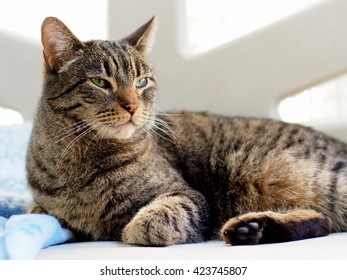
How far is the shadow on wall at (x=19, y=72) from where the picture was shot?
2.22 metres

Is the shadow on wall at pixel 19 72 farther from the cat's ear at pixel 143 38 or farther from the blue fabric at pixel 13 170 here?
the cat's ear at pixel 143 38

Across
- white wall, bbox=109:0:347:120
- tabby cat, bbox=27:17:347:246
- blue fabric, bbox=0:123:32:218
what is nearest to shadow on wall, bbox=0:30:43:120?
blue fabric, bbox=0:123:32:218

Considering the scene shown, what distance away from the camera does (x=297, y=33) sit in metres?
2.01

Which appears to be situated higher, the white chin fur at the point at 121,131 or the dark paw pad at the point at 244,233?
the white chin fur at the point at 121,131

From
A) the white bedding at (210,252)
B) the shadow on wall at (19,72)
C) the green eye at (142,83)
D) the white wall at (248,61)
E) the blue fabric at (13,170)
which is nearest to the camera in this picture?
the white bedding at (210,252)

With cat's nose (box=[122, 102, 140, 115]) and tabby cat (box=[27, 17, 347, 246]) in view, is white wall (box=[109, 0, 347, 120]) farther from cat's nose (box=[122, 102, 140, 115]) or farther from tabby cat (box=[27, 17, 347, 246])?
cat's nose (box=[122, 102, 140, 115])

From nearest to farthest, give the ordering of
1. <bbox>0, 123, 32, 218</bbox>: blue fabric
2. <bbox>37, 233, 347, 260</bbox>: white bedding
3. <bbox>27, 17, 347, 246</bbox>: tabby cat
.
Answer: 1. <bbox>37, 233, 347, 260</bbox>: white bedding
2. <bbox>27, 17, 347, 246</bbox>: tabby cat
3. <bbox>0, 123, 32, 218</bbox>: blue fabric

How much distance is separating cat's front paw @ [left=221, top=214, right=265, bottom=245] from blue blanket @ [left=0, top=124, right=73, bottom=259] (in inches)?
16.3

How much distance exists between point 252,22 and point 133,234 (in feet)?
4.28

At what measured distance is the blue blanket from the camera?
1031 mm

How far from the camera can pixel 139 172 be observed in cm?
142

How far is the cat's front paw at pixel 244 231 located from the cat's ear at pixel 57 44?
25.0 inches

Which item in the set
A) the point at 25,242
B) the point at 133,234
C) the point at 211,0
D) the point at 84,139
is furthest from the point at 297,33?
the point at 25,242

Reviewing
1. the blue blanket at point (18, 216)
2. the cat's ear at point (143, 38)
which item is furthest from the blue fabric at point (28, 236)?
the cat's ear at point (143, 38)
